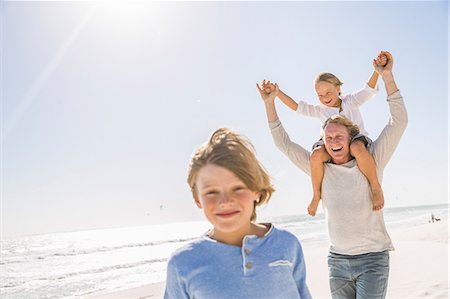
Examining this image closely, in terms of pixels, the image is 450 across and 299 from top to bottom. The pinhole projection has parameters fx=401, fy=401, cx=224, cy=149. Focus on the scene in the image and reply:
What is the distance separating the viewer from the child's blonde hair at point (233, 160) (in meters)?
1.78

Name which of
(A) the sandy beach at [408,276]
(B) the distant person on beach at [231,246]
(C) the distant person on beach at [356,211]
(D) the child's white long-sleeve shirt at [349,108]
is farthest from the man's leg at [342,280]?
(A) the sandy beach at [408,276]

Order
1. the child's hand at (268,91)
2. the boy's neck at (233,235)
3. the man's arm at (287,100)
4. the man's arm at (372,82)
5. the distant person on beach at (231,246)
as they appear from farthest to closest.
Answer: the man's arm at (287,100)
the man's arm at (372,82)
the child's hand at (268,91)
the boy's neck at (233,235)
the distant person on beach at (231,246)

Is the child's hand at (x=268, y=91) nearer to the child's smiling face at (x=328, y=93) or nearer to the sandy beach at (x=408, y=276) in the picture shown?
the child's smiling face at (x=328, y=93)

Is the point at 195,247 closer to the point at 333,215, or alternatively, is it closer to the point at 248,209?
the point at 248,209

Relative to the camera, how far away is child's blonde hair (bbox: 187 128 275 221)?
1.78 metres

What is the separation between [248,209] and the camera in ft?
5.89

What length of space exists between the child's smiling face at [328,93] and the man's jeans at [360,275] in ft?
5.85

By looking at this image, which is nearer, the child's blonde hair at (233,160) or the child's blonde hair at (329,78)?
the child's blonde hair at (233,160)

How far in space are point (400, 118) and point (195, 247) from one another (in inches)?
72.1

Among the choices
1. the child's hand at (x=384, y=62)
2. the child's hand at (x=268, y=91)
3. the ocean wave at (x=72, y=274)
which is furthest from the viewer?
the ocean wave at (x=72, y=274)

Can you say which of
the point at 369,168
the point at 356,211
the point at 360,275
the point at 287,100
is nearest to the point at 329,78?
the point at 287,100

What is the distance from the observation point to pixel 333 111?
412cm

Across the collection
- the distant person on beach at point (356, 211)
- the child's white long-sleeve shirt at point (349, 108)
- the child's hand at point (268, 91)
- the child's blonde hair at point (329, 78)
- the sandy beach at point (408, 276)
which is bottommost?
the sandy beach at point (408, 276)

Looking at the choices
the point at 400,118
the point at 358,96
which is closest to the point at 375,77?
the point at 358,96
